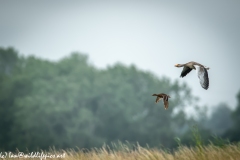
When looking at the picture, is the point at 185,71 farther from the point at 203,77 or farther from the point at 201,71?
the point at 203,77

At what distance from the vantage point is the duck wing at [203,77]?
9.66m

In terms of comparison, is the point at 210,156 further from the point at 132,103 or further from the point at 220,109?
the point at 220,109

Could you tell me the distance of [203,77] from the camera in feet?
32.4

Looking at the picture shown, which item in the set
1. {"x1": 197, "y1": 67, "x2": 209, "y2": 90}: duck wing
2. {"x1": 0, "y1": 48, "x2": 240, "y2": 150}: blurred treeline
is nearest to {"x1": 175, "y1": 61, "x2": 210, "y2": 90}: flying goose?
{"x1": 197, "y1": 67, "x2": 209, "y2": 90}: duck wing

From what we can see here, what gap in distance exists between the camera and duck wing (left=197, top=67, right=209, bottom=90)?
9.66 meters

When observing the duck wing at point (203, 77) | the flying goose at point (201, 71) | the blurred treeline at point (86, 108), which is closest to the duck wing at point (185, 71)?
the flying goose at point (201, 71)

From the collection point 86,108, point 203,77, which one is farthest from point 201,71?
point 86,108

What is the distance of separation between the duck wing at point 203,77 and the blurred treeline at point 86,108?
48.2 m

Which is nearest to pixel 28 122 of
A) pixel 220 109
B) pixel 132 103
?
pixel 132 103

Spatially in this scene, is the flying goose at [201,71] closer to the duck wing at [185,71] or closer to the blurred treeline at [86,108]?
the duck wing at [185,71]

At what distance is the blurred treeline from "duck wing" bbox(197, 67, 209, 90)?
158 ft

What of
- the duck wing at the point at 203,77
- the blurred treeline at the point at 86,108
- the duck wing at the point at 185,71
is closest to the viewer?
the duck wing at the point at 203,77

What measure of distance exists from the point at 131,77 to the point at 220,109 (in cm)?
7250

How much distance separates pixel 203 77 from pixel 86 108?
5730cm
